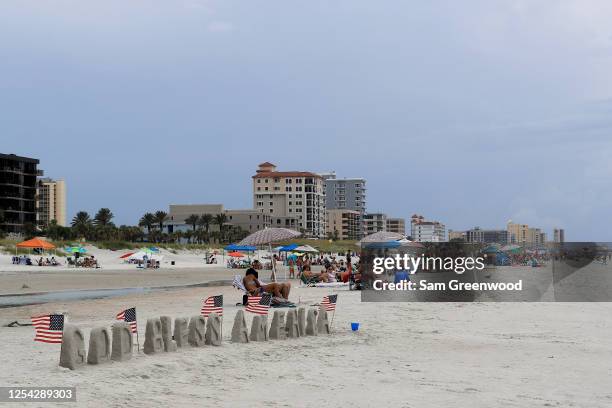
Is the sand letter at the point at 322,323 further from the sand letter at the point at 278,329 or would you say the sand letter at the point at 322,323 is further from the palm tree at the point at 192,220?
the palm tree at the point at 192,220

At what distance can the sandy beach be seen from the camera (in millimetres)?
8086

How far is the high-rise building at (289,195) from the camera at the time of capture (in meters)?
173

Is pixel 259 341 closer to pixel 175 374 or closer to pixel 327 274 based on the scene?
pixel 175 374

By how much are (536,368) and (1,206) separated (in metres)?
98.4

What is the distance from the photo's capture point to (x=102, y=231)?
98.4 m

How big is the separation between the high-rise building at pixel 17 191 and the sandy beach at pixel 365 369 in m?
89.6

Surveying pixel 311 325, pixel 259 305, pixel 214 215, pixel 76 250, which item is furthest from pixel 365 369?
pixel 214 215

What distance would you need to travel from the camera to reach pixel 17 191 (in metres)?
101

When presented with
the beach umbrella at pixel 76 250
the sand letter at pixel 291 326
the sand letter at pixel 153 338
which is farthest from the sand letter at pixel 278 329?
the beach umbrella at pixel 76 250

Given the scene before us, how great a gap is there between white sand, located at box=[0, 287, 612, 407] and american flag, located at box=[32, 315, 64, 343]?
0.97ft

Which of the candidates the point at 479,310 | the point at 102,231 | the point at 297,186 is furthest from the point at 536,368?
the point at 297,186

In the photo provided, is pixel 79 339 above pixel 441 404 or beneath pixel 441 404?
above

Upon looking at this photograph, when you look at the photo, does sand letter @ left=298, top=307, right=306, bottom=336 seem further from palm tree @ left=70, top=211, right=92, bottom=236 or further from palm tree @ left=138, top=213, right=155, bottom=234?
palm tree @ left=138, top=213, right=155, bottom=234

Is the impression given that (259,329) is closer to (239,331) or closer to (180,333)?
(239,331)
